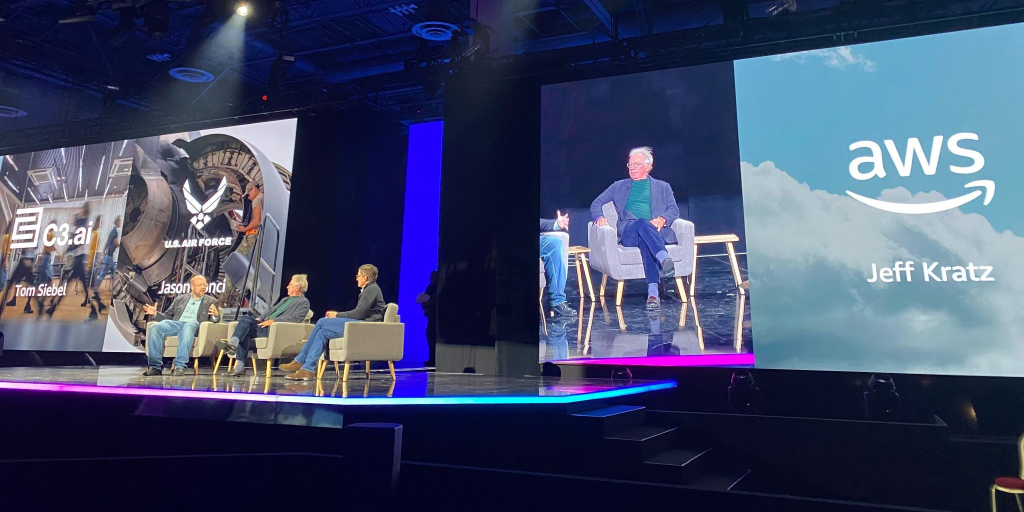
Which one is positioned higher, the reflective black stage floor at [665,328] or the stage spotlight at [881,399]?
the reflective black stage floor at [665,328]

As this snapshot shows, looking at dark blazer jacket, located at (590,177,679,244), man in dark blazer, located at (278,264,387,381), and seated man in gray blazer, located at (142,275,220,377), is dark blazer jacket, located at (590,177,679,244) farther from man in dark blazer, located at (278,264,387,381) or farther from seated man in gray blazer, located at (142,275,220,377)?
seated man in gray blazer, located at (142,275,220,377)

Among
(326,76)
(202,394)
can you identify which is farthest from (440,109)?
(202,394)

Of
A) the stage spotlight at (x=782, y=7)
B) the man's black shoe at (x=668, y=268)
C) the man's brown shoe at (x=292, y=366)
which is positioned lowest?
the man's brown shoe at (x=292, y=366)

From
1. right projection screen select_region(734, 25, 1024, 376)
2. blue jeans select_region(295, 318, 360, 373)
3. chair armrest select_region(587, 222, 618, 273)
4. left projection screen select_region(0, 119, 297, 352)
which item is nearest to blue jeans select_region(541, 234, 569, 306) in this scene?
chair armrest select_region(587, 222, 618, 273)

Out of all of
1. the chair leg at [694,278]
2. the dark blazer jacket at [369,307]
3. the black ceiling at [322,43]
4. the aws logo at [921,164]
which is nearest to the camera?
the dark blazer jacket at [369,307]

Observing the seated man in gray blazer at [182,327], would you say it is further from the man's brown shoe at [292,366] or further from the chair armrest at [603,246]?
the chair armrest at [603,246]

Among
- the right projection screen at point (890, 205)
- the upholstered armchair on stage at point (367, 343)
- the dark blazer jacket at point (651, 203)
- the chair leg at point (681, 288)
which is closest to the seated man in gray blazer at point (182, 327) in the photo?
the upholstered armchair on stage at point (367, 343)

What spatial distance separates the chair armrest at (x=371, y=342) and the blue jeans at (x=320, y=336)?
0.09 m

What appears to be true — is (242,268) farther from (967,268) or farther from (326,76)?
(967,268)

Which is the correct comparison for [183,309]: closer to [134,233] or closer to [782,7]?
[134,233]

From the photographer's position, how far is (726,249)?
6488 millimetres

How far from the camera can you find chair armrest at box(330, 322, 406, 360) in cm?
527

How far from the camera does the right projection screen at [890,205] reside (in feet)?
18.6

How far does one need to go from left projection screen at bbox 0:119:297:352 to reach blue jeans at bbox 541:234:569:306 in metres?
3.77
